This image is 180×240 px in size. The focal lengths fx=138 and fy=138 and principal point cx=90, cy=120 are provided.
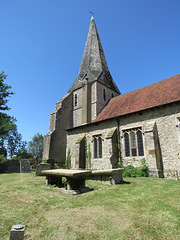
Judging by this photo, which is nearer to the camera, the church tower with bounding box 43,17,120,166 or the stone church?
the stone church

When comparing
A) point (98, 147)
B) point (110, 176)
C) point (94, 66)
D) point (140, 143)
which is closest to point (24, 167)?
point (98, 147)

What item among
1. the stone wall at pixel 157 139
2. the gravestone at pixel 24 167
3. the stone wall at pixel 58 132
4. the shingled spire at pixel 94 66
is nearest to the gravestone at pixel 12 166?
the gravestone at pixel 24 167

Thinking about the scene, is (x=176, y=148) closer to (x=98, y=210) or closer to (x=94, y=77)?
(x=98, y=210)

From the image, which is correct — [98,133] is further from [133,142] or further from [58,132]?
[58,132]

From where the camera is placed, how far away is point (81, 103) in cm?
2142

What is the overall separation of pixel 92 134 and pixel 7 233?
12.2 metres

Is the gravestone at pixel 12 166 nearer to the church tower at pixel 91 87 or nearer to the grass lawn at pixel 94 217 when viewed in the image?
the church tower at pixel 91 87

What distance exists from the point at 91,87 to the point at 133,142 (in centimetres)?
1215

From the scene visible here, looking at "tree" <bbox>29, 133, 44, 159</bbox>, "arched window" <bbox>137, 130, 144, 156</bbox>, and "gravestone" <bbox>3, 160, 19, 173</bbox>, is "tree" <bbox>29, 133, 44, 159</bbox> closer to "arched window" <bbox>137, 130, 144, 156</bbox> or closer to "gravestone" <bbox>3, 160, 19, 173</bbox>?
"gravestone" <bbox>3, 160, 19, 173</bbox>

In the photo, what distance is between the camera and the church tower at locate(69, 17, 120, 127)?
65.4ft

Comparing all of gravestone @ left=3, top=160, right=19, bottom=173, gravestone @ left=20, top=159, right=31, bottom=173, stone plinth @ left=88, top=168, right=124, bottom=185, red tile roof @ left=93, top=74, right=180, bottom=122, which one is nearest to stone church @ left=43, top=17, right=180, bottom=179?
red tile roof @ left=93, top=74, right=180, bottom=122

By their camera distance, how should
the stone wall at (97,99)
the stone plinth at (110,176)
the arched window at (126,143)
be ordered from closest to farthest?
the stone plinth at (110,176) → the arched window at (126,143) → the stone wall at (97,99)

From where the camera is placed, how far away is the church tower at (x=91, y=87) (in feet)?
65.4

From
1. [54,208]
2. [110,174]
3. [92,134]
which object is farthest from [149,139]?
[54,208]
